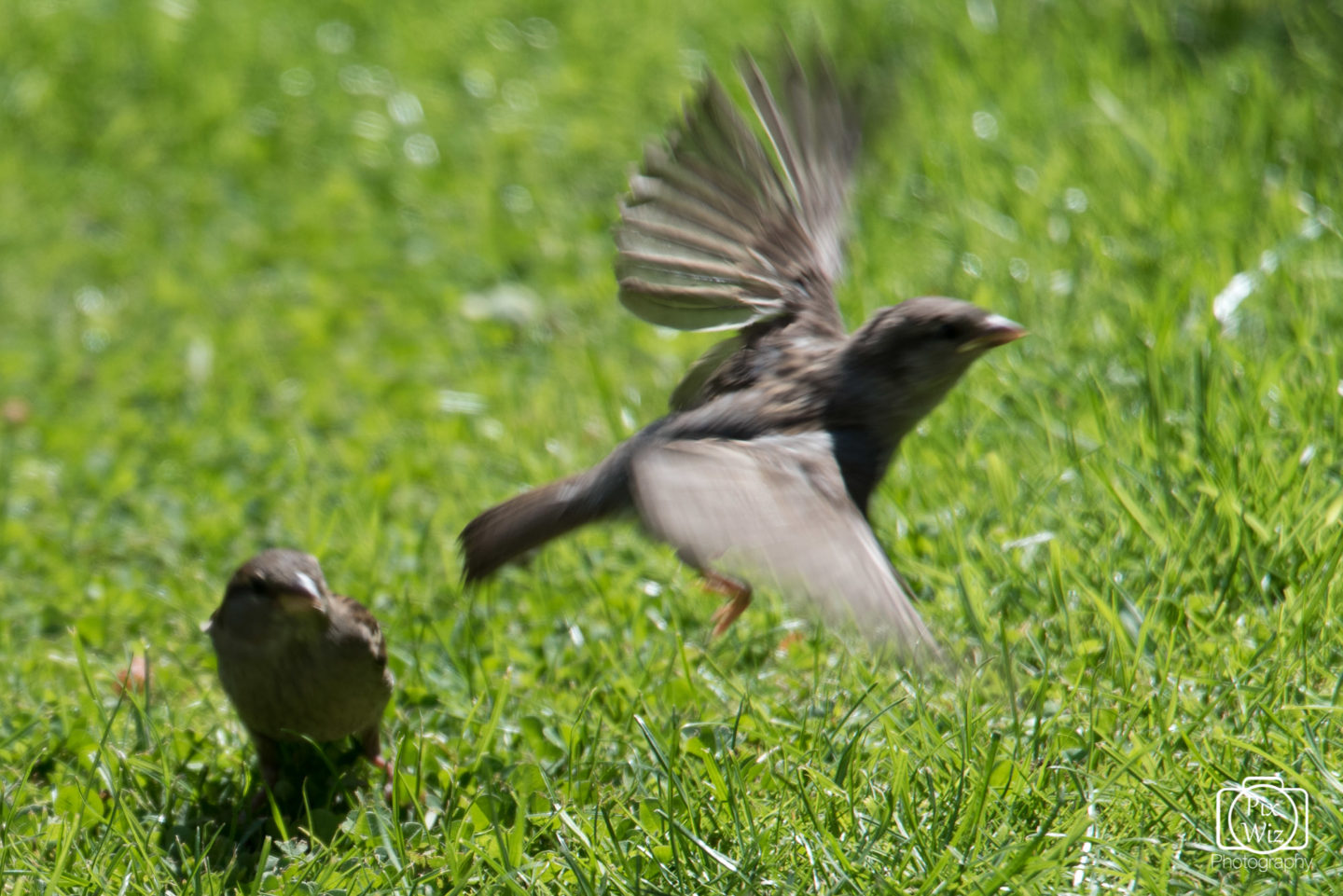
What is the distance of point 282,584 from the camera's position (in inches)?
146

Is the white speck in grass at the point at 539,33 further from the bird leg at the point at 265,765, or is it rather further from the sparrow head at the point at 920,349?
the bird leg at the point at 265,765

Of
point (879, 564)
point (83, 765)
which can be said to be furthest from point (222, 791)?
point (879, 564)

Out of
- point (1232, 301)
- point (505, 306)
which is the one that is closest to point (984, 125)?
point (1232, 301)

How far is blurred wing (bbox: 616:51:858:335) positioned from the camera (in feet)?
13.5

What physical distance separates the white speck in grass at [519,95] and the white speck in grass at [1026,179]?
279 cm

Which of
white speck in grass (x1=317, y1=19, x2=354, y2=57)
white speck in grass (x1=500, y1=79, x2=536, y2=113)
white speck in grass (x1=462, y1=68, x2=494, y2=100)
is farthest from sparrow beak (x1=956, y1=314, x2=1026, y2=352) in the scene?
white speck in grass (x1=317, y1=19, x2=354, y2=57)

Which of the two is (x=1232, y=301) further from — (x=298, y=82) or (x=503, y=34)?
(x=298, y=82)

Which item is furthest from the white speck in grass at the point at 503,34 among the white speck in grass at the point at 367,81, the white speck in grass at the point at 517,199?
the white speck in grass at the point at 517,199

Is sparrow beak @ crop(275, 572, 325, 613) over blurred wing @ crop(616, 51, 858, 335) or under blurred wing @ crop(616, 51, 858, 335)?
under

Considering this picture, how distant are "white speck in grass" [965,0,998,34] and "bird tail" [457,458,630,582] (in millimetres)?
4835

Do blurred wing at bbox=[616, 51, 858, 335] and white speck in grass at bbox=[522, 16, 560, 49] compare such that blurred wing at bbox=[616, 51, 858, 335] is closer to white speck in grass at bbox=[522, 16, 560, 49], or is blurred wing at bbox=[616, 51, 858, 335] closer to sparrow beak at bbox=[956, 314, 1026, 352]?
sparrow beak at bbox=[956, 314, 1026, 352]

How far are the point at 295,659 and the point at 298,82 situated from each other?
209 inches

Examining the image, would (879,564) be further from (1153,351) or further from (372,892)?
(1153,351)

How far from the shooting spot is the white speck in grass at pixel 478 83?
8227mm
